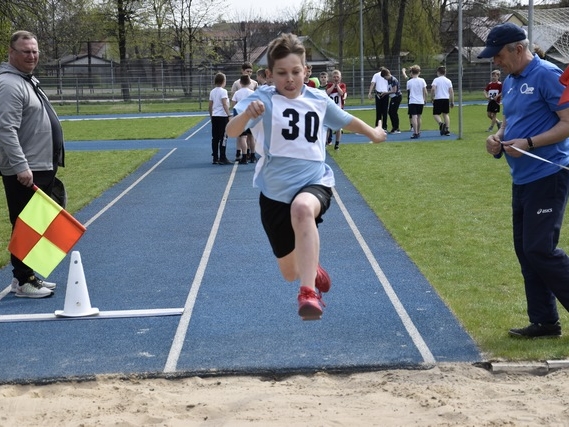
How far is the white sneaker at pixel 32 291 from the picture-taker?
299 inches

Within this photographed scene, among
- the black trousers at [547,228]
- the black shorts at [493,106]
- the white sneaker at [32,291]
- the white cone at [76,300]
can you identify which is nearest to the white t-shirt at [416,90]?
the black shorts at [493,106]

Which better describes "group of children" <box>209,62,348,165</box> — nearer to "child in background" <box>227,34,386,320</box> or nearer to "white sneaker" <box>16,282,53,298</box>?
"white sneaker" <box>16,282,53,298</box>

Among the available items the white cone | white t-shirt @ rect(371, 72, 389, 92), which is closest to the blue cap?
the white cone

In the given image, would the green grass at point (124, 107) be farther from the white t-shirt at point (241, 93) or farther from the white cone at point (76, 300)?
the white cone at point (76, 300)

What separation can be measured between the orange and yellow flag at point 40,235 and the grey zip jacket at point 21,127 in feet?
1.06

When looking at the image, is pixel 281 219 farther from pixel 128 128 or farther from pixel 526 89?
pixel 128 128

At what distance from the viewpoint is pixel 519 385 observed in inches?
200

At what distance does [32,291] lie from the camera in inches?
299

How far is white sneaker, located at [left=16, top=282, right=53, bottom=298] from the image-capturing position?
7586 millimetres

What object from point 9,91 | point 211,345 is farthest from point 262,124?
point 9,91

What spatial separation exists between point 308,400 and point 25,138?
3.86 m

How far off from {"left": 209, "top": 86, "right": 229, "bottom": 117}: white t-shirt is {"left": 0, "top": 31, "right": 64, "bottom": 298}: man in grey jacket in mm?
10581

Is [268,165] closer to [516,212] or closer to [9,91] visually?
[516,212]

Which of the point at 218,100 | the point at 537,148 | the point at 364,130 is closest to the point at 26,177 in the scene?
the point at 364,130
